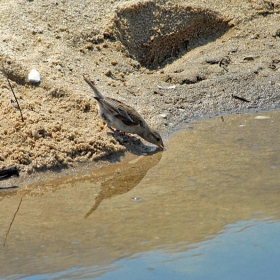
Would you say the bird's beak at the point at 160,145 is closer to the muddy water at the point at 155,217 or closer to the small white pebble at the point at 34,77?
the muddy water at the point at 155,217

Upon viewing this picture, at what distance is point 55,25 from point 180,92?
2.02m

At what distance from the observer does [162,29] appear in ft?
30.9

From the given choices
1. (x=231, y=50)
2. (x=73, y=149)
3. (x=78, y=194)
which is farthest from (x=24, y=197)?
(x=231, y=50)

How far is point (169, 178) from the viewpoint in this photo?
6328 millimetres

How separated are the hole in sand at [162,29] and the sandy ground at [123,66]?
15mm

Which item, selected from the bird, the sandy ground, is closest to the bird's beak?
the bird

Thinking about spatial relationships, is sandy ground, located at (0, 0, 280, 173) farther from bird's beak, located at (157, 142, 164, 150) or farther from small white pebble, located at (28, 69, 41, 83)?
bird's beak, located at (157, 142, 164, 150)

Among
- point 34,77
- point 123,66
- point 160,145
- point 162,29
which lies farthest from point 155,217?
point 162,29

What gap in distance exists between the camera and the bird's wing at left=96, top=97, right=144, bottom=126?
7.07 meters

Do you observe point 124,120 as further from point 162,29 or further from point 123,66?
point 162,29

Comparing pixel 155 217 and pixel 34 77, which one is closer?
pixel 155 217

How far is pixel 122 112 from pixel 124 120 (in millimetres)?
120

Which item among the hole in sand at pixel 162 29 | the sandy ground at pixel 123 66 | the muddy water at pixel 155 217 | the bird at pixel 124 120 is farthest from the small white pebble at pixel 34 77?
the hole in sand at pixel 162 29

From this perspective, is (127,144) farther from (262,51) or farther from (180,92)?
(262,51)
